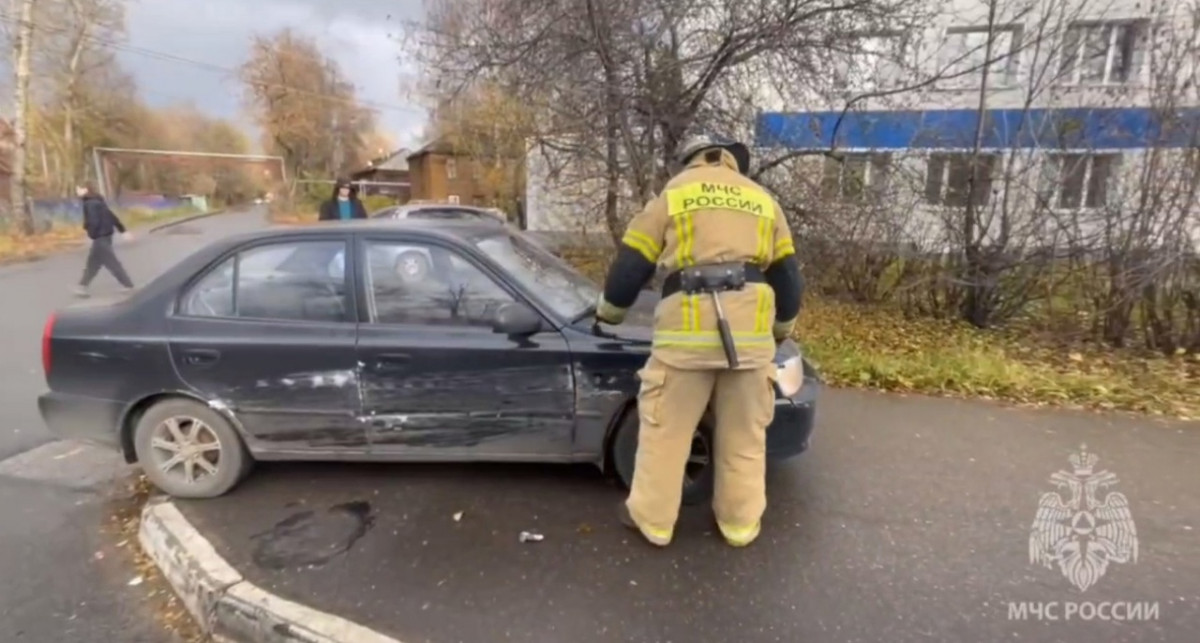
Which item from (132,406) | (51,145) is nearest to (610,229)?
(132,406)

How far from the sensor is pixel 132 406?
124 inches

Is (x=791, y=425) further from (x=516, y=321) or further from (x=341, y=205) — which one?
(x=341, y=205)

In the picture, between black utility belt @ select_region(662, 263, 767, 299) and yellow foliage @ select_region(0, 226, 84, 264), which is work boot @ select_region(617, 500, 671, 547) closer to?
black utility belt @ select_region(662, 263, 767, 299)

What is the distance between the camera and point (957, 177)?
6887mm

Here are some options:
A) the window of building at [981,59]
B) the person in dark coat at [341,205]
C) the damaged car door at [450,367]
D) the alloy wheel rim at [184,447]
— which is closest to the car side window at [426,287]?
the damaged car door at [450,367]

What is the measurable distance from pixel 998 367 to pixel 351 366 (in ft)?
17.8

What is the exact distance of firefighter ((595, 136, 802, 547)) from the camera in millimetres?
2447

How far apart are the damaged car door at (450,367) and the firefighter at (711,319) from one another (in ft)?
1.75

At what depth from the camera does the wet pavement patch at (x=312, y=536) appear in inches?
106

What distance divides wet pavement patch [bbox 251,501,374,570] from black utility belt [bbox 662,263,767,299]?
1.98 m

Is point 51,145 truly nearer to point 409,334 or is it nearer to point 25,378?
point 25,378

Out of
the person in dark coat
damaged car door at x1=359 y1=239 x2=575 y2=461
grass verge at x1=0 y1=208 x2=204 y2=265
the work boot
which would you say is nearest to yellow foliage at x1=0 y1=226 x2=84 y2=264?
grass verge at x1=0 y1=208 x2=204 y2=265

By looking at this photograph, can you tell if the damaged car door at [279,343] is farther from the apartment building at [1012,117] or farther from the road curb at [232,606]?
the apartment building at [1012,117]

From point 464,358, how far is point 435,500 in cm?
82
